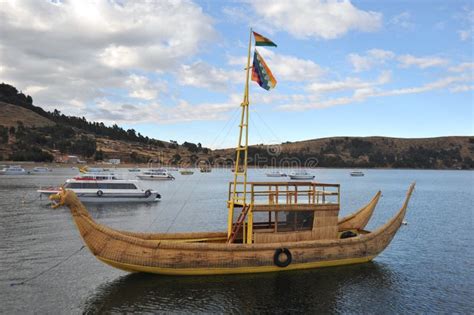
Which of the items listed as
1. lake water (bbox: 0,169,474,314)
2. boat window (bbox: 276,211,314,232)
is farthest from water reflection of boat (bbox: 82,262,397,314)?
boat window (bbox: 276,211,314,232)

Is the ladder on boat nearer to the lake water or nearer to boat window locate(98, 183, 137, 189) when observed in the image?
the lake water

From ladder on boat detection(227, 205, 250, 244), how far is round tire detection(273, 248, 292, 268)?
8.50 feet

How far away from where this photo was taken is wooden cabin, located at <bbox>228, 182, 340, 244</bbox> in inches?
920

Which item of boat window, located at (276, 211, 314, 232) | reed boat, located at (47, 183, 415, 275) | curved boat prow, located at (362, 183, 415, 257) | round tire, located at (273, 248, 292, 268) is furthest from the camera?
curved boat prow, located at (362, 183, 415, 257)

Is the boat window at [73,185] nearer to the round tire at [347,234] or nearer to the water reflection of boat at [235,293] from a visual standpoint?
the water reflection of boat at [235,293]

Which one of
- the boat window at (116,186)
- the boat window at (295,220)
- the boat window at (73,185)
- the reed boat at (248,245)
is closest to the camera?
the reed boat at (248,245)

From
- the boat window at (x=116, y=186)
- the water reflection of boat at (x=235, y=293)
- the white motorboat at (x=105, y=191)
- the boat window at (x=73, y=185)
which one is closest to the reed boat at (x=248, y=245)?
the water reflection of boat at (x=235, y=293)

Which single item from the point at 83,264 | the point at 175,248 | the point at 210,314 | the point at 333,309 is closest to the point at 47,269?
the point at 83,264

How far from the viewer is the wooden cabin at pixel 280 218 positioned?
2338 cm

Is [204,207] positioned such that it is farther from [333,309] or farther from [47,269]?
[333,309]

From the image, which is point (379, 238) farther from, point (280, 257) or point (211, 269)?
point (211, 269)

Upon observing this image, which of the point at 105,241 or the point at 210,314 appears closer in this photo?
the point at 210,314

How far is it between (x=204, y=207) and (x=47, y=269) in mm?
36642

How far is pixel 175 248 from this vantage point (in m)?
21.2
